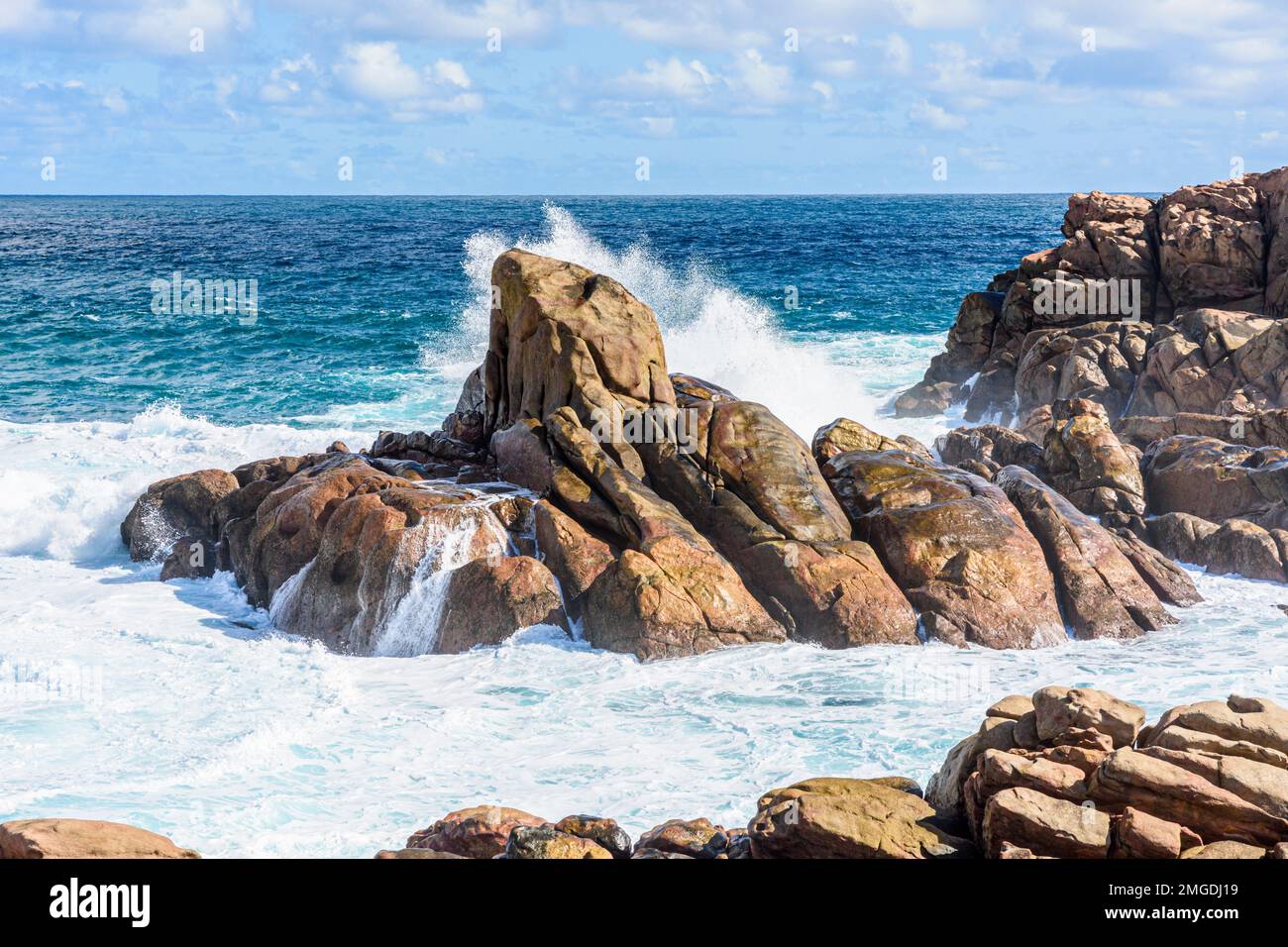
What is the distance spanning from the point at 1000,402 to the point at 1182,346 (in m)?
Answer: 4.90

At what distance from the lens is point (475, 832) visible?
916 cm

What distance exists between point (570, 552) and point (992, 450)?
878cm

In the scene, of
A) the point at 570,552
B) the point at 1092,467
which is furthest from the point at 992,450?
the point at 570,552

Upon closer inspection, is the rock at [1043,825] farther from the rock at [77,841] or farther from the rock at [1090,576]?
the rock at [1090,576]

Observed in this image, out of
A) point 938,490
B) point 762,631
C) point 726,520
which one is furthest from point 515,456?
point 938,490

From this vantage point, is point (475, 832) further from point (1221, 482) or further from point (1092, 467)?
point (1221, 482)

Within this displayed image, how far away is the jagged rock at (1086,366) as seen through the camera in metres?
24.0

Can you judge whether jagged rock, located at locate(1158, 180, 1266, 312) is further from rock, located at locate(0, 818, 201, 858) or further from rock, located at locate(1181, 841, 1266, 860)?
rock, located at locate(0, 818, 201, 858)

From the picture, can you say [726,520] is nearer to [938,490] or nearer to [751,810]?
[938,490]

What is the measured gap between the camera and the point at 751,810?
1087 centimetres

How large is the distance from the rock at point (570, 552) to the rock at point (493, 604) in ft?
0.72
